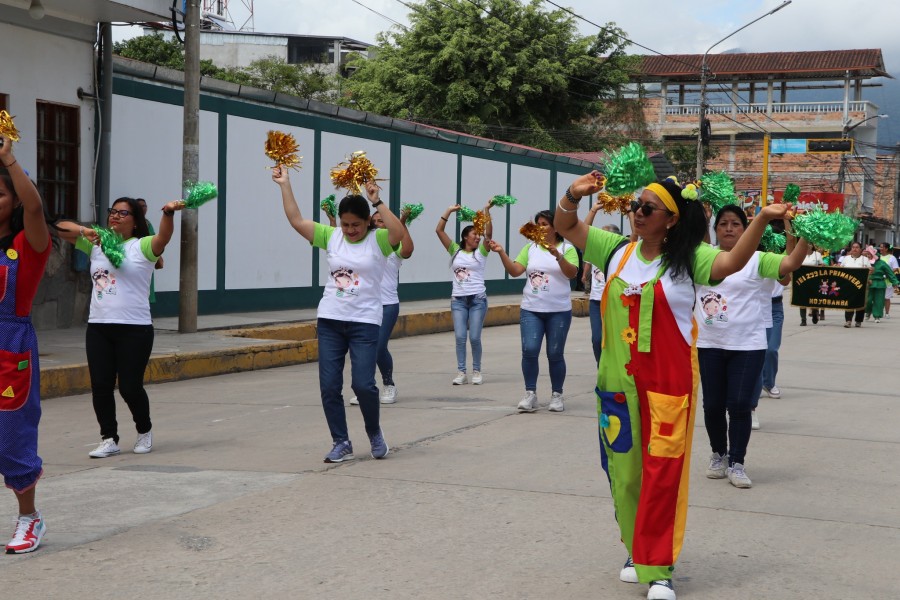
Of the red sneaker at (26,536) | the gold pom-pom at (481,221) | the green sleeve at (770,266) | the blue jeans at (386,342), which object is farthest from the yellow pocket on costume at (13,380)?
the gold pom-pom at (481,221)

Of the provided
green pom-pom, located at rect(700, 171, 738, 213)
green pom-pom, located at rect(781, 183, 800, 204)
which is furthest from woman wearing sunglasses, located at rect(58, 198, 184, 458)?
green pom-pom, located at rect(781, 183, 800, 204)

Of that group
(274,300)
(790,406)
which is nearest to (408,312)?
(274,300)

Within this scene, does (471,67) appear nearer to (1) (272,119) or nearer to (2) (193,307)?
(1) (272,119)

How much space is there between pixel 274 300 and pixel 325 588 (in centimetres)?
1660

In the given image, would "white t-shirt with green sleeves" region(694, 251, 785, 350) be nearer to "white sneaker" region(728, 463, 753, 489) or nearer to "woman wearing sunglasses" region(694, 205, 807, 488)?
"woman wearing sunglasses" region(694, 205, 807, 488)

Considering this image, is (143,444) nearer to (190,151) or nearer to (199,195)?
(199,195)

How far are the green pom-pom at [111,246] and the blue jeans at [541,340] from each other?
151 inches

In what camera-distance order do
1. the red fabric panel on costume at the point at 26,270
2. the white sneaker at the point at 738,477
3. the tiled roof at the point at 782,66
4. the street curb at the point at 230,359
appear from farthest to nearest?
the tiled roof at the point at 782,66
the street curb at the point at 230,359
the white sneaker at the point at 738,477
the red fabric panel on costume at the point at 26,270

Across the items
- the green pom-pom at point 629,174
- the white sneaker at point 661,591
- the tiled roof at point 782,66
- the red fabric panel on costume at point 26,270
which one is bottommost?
the white sneaker at point 661,591

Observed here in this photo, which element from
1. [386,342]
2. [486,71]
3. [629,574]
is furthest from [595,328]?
[486,71]

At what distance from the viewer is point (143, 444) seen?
27.7 feet

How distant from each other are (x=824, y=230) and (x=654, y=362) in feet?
4.73

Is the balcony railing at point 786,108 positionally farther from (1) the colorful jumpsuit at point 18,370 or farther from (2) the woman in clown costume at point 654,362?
(1) the colorful jumpsuit at point 18,370

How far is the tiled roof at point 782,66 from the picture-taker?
62.6m
